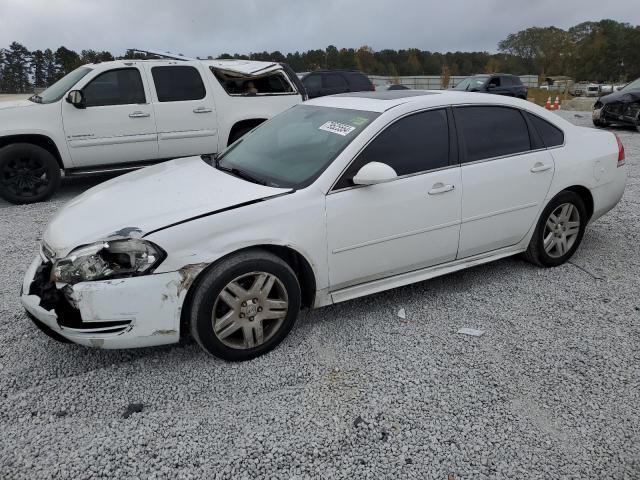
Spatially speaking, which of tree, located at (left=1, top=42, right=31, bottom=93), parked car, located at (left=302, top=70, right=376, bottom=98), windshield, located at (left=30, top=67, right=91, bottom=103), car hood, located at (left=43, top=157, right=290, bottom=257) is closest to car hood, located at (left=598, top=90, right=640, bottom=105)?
parked car, located at (left=302, top=70, right=376, bottom=98)

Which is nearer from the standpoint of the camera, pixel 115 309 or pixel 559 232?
pixel 115 309

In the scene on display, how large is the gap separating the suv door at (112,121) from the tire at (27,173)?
0.34 metres

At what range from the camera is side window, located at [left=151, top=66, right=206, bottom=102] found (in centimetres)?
725

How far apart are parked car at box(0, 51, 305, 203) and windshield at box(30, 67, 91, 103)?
0.8 inches

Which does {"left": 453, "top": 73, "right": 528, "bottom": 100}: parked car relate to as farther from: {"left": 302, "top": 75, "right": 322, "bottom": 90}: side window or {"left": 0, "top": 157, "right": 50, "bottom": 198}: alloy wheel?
{"left": 0, "top": 157, "right": 50, "bottom": 198}: alloy wheel

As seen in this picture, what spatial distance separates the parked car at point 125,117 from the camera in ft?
21.8

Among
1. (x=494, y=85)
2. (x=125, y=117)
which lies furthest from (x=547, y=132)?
(x=494, y=85)

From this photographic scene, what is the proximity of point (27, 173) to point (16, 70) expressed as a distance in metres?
24.7

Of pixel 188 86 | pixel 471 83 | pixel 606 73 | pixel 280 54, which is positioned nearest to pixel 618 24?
pixel 606 73

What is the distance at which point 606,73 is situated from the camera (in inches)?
3671

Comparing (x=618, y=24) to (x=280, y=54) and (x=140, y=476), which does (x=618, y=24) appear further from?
(x=140, y=476)

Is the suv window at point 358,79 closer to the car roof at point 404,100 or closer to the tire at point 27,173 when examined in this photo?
the tire at point 27,173

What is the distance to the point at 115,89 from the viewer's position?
6.98 meters

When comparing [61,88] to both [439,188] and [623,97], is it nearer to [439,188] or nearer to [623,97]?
[439,188]
